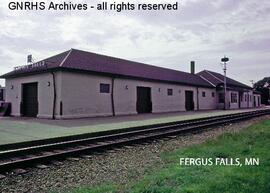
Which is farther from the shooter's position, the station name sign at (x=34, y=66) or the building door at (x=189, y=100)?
the building door at (x=189, y=100)

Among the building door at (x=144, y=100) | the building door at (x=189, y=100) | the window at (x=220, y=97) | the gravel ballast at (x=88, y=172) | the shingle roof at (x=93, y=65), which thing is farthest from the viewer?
the window at (x=220, y=97)

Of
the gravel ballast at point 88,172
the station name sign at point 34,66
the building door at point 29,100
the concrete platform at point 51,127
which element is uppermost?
the station name sign at point 34,66

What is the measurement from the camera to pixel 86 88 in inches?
928

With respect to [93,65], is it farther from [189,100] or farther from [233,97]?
[233,97]

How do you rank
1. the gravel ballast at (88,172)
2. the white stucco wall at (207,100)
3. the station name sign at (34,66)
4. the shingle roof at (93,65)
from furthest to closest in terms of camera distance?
the white stucco wall at (207,100)
the station name sign at (34,66)
the shingle roof at (93,65)
the gravel ballast at (88,172)

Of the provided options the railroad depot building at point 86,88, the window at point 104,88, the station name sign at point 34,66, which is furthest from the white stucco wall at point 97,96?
the station name sign at point 34,66

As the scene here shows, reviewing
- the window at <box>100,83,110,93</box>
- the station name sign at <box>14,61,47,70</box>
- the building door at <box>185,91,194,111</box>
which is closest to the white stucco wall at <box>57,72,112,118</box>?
the window at <box>100,83,110,93</box>

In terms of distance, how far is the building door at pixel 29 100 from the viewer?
24531mm

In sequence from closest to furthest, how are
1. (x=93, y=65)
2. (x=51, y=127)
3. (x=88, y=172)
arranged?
(x=88, y=172), (x=51, y=127), (x=93, y=65)

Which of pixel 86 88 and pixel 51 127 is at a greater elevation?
pixel 86 88

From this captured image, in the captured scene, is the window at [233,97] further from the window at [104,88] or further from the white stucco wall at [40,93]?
the white stucco wall at [40,93]

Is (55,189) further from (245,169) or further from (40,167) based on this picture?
(245,169)

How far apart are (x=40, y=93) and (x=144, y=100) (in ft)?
33.9

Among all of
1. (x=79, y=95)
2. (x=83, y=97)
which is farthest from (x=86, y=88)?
(x=79, y=95)
